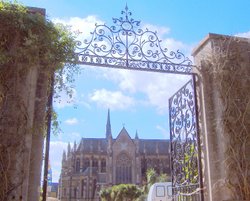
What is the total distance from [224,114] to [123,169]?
5530 cm

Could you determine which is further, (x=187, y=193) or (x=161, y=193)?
(x=161, y=193)

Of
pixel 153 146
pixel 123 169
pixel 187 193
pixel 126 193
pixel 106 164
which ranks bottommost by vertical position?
pixel 187 193

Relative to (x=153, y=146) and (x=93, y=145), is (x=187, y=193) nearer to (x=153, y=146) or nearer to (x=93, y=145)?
(x=93, y=145)

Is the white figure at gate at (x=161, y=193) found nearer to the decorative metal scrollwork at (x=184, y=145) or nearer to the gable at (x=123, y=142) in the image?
the decorative metal scrollwork at (x=184, y=145)

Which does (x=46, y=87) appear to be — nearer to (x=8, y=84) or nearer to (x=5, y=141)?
(x=8, y=84)

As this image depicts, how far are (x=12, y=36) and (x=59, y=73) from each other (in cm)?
99

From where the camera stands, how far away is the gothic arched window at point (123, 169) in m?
59.9

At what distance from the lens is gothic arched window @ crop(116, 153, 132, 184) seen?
59.9 m

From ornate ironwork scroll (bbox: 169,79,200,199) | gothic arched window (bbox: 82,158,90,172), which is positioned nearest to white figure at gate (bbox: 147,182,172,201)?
ornate ironwork scroll (bbox: 169,79,200,199)

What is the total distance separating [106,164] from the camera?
200ft

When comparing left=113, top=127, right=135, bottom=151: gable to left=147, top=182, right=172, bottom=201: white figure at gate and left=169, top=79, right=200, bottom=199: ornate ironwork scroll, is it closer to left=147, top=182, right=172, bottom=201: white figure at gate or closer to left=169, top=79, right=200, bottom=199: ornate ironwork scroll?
left=147, top=182, right=172, bottom=201: white figure at gate

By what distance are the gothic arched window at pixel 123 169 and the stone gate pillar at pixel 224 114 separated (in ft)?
178

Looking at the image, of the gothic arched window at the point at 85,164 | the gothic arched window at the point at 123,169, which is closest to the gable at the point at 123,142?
the gothic arched window at the point at 123,169

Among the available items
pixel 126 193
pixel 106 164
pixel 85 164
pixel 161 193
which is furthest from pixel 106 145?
pixel 161 193
